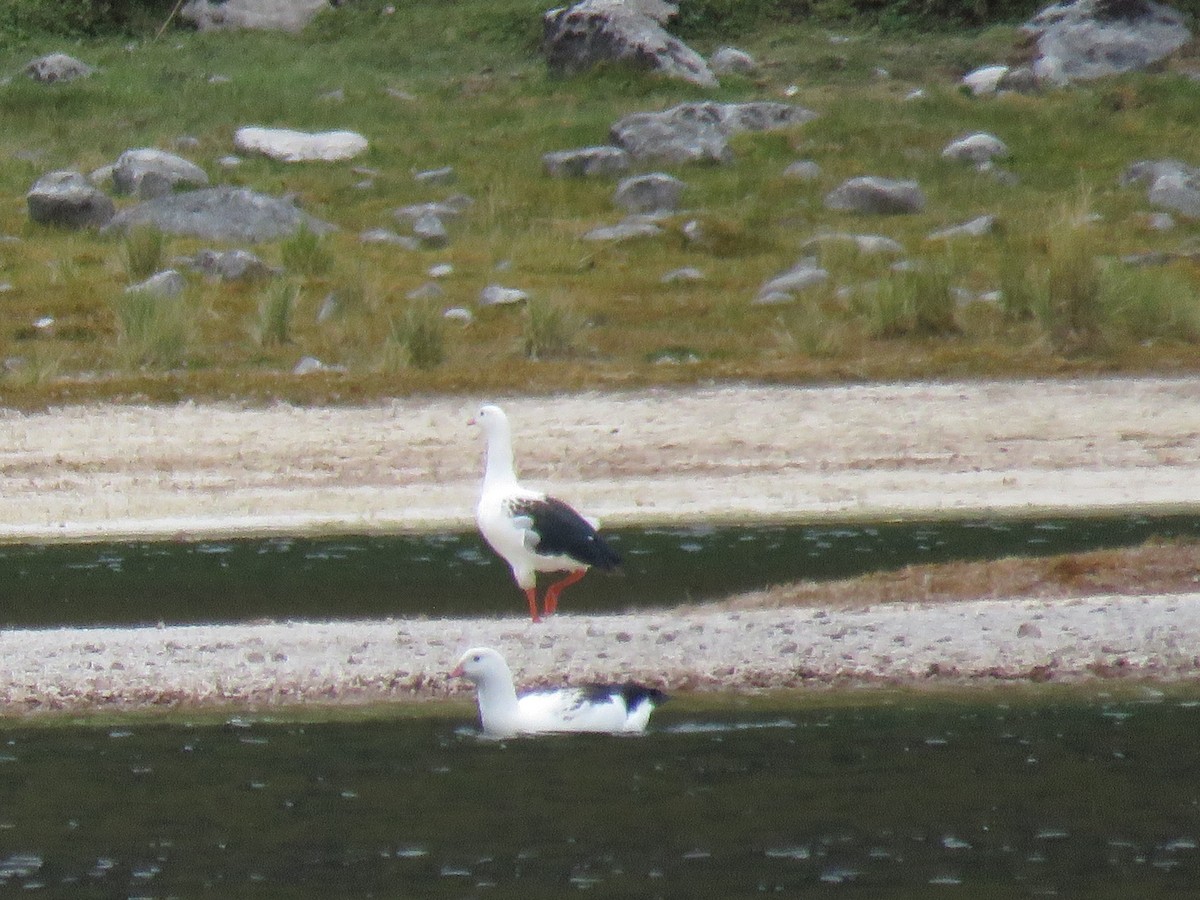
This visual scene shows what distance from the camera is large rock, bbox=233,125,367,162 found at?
30547 millimetres

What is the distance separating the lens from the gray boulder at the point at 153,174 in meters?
28.4

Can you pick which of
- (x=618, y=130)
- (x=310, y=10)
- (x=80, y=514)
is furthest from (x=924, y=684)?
(x=310, y=10)

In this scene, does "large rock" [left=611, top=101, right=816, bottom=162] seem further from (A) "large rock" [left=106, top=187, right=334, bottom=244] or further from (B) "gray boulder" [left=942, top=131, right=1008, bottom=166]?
(A) "large rock" [left=106, top=187, right=334, bottom=244]

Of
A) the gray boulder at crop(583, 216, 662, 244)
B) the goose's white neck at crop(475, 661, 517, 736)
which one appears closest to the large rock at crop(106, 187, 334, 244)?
the gray boulder at crop(583, 216, 662, 244)

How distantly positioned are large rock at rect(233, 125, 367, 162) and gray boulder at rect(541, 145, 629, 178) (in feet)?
8.85

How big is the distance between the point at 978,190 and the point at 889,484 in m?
12.2

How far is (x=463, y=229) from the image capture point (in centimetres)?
2711

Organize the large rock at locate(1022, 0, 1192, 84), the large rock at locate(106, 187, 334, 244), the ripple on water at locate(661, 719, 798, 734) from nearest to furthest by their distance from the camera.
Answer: the ripple on water at locate(661, 719, 798, 734) < the large rock at locate(106, 187, 334, 244) < the large rock at locate(1022, 0, 1192, 84)

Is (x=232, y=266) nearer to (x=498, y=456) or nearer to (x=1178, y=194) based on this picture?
(x=1178, y=194)

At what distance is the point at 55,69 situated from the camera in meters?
34.8

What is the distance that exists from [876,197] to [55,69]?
516 inches

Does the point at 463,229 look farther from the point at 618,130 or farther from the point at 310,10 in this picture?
the point at 310,10

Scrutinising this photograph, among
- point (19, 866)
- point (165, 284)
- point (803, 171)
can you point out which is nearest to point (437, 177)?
point (803, 171)

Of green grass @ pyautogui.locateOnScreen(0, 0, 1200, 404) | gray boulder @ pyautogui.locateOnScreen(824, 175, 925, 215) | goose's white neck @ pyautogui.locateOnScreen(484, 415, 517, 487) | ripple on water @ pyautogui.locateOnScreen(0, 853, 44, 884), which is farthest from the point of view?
gray boulder @ pyautogui.locateOnScreen(824, 175, 925, 215)
